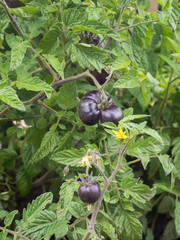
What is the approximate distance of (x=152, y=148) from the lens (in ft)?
1.77

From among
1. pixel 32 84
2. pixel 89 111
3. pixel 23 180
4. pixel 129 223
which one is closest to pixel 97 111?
pixel 89 111

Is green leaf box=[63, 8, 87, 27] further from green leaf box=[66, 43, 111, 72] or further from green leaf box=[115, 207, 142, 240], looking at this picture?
green leaf box=[115, 207, 142, 240]

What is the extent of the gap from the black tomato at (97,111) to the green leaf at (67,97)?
0.10m

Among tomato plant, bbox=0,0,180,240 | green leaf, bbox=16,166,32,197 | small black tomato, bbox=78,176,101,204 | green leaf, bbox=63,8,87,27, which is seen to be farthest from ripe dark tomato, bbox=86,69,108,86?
green leaf, bbox=16,166,32,197

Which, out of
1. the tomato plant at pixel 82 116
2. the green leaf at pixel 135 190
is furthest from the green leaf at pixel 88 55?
the green leaf at pixel 135 190

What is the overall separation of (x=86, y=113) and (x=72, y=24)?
0.50 ft

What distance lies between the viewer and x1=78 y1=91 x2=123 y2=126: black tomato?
1.72ft

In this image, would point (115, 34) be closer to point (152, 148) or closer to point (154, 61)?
point (152, 148)

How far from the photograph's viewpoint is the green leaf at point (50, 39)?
1.73 ft

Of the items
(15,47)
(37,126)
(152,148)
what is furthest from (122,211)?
(15,47)

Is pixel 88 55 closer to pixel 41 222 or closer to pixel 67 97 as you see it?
pixel 67 97

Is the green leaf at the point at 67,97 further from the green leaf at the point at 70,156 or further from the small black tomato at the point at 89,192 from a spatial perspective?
the small black tomato at the point at 89,192

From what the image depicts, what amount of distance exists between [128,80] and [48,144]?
0.21 metres

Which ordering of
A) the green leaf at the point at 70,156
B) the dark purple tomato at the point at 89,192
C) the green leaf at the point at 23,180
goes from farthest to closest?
1. the green leaf at the point at 23,180
2. the green leaf at the point at 70,156
3. the dark purple tomato at the point at 89,192
